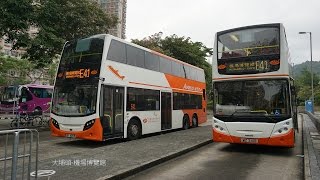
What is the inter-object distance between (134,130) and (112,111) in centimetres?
179

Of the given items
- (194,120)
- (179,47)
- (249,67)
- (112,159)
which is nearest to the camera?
(112,159)

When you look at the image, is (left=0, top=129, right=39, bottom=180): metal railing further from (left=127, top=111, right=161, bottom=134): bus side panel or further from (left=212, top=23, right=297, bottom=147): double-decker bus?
(left=127, top=111, right=161, bottom=134): bus side panel

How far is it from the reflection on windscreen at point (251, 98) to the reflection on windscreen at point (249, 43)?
0.98 metres

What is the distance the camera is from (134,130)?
1330cm

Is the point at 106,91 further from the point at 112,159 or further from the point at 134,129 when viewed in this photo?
the point at 112,159

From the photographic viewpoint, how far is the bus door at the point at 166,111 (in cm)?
1570

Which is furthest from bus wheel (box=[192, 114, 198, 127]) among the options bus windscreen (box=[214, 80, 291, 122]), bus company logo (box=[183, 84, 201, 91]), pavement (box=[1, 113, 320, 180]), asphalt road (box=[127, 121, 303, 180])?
bus windscreen (box=[214, 80, 291, 122])

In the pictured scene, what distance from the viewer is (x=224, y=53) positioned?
11.0 metres

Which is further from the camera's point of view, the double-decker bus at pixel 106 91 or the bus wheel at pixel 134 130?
the bus wheel at pixel 134 130

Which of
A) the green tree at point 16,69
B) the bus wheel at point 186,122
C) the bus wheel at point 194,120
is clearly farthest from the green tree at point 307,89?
the green tree at point 16,69

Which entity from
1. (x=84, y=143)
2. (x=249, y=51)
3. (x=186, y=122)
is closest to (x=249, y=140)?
(x=249, y=51)

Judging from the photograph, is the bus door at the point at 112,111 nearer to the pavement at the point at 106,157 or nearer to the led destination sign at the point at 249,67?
the pavement at the point at 106,157

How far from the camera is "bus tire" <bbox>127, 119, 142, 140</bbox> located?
42.5ft

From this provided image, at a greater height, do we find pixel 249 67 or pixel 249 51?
pixel 249 51
